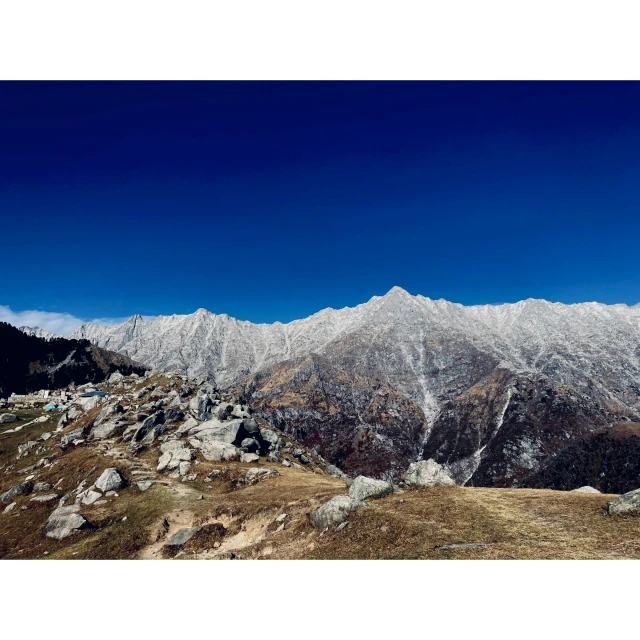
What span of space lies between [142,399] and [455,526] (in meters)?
92.6

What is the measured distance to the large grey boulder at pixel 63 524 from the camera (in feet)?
135

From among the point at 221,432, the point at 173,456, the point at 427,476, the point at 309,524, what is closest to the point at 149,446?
the point at 173,456

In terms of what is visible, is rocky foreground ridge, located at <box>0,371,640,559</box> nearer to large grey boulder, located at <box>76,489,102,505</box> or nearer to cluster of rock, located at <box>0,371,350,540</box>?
large grey boulder, located at <box>76,489,102,505</box>

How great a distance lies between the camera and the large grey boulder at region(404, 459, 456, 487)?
3838 cm

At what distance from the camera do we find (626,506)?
86.4 feet

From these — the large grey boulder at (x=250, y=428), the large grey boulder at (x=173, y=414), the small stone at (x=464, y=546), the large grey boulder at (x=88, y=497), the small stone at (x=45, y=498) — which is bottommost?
the small stone at (x=45, y=498)

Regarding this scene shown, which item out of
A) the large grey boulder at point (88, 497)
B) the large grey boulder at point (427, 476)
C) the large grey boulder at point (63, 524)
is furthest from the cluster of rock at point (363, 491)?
the large grey boulder at point (88, 497)

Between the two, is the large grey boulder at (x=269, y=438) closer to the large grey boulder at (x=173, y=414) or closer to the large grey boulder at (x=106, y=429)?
the large grey boulder at (x=173, y=414)

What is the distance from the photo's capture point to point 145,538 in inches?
1510

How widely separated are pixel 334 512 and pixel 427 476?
12.0 metres

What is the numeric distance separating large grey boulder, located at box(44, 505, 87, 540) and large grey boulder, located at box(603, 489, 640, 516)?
4975 cm

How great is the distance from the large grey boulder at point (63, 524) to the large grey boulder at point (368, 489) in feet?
99.6
